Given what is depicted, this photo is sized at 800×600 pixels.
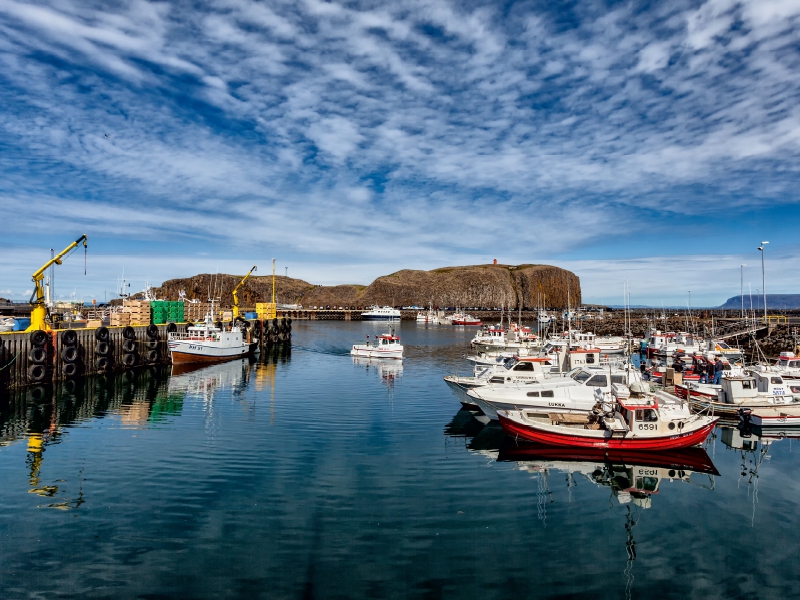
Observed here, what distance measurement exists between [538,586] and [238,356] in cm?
5896

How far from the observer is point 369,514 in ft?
54.7

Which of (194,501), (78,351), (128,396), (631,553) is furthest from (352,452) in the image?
(78,351)

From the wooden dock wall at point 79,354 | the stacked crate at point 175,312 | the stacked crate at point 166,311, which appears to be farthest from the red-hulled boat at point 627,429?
the stacked crate at point 175,312

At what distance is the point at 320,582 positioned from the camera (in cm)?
1261

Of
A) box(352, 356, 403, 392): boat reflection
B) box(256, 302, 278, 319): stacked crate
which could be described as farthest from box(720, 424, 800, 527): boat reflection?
box(256, 302, 278, 319): stacked crate

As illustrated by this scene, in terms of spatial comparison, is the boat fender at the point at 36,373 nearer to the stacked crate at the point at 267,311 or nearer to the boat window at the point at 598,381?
the boat window at the point at 598,381

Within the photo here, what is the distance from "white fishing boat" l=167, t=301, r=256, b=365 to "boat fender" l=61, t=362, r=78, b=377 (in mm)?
11618

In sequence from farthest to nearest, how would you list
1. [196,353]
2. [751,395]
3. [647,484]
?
[196,353], [751,395], [647,484]

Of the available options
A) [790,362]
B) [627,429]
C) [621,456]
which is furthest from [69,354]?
[790,362]

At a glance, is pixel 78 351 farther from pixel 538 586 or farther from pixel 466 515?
pixel 538 586

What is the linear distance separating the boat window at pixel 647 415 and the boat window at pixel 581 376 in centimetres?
438

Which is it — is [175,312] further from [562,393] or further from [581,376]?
[581,376]

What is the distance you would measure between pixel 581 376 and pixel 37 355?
139ft

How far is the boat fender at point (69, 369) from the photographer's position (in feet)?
148
